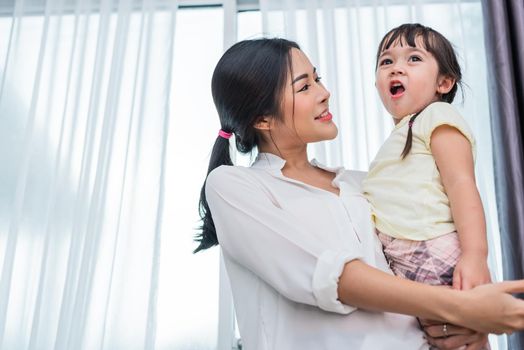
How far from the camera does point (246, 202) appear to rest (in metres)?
1.08

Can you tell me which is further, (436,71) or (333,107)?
(333,107)

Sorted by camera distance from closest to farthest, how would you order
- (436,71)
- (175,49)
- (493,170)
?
1. (436,71)
2. (493,170)
3. (175,49)

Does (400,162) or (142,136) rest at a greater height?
(142,136)

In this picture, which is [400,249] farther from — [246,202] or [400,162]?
[246,202]

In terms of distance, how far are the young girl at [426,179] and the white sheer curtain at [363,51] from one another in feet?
2.93

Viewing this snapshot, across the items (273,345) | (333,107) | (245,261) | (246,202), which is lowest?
(273,345)

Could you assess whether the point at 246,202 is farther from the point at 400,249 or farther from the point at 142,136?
the point at 142,136

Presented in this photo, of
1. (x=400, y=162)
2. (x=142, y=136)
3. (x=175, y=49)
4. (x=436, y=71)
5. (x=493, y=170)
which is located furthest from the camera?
(x=175, y=49)

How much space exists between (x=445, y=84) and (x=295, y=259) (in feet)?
1.93

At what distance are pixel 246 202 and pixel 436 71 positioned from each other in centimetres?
54

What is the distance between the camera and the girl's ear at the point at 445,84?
4.19 feet

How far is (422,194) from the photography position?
42.0 inches

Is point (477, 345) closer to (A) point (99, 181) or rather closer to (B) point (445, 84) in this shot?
(B) point (445, 84)

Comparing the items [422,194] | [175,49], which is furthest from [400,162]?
[175,49]
